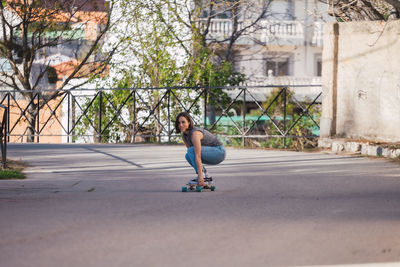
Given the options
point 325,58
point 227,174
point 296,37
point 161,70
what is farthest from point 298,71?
point 227,174

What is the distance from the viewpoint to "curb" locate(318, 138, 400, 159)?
11250 mm

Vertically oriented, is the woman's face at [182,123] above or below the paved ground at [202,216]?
above

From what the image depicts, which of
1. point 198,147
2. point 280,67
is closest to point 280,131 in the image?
point 198,147

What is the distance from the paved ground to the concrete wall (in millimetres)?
2325

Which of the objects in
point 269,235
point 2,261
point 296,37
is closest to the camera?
point 2,261

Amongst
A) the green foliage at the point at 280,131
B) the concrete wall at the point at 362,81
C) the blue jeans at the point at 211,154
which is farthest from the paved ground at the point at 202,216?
the green foliage at the point at 280,131

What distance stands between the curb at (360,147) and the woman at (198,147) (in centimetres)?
428

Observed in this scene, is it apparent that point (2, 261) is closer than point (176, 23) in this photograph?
Yes

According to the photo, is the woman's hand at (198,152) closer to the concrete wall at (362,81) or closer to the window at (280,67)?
the concrete wall at (362,81)

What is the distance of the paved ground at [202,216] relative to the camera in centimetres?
417

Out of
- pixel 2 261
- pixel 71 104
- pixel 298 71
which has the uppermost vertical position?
pixel 298 71

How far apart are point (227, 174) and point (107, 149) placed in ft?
16.5

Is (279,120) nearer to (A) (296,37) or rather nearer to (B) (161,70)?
(B) (161,70)

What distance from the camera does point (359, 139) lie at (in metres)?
12.7
